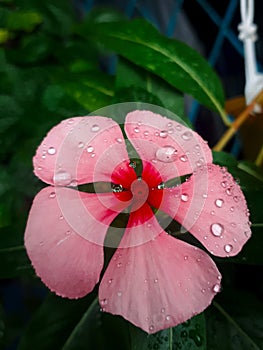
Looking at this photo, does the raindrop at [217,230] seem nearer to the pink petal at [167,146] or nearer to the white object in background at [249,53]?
the pink petal at [167,146]

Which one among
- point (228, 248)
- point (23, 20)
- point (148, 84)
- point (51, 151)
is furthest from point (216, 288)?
point (23, 20)

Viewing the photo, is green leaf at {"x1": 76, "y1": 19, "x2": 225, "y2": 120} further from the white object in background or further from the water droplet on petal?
the water droplet on petal

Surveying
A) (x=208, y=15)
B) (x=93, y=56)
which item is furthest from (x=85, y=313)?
(x=208, y=15)

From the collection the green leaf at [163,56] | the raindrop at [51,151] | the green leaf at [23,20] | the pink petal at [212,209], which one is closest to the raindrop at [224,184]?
the pink petal at [212,209]

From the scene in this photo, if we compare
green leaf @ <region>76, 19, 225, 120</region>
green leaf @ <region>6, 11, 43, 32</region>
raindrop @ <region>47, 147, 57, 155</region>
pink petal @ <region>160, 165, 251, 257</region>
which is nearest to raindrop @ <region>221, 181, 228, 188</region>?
pink petal @ <region>160, 165, 251, 257</region>

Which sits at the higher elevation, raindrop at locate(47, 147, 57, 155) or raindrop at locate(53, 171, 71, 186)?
raindrop at locate(47, 147, 57, 155)

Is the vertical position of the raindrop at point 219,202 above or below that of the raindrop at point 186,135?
below
